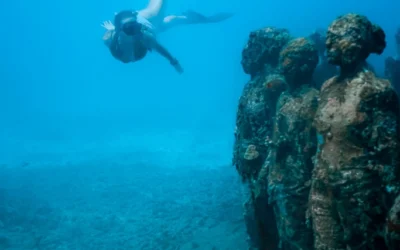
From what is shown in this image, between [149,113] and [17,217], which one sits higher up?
[149,113]

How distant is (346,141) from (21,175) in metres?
26.1

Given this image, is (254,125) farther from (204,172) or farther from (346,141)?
(204,172)

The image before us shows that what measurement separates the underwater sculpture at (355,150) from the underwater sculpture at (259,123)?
200cm

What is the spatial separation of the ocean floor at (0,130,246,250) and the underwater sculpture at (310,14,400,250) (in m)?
6.44

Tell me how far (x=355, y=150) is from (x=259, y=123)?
2.99m

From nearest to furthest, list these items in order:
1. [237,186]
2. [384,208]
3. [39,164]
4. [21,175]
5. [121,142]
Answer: [384,208] → [237,186] → [21,175] → [39,164] → [121,142]

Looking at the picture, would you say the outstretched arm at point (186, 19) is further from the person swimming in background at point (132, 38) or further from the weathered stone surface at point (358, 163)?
the weathered stone surface at point (358, 163)

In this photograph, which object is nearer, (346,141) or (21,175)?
(346,141)

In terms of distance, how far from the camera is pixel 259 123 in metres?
6.34

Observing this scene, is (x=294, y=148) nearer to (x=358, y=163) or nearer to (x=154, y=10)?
(x=358, y=163)

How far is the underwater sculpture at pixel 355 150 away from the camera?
329 centimetres

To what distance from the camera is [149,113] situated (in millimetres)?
77000

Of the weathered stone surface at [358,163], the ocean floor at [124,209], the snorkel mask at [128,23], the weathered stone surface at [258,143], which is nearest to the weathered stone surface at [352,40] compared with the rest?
the weathered stone surface at [358,163]

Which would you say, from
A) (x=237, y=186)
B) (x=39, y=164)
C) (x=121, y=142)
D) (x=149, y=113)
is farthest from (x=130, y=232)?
(x=149, y=113)
